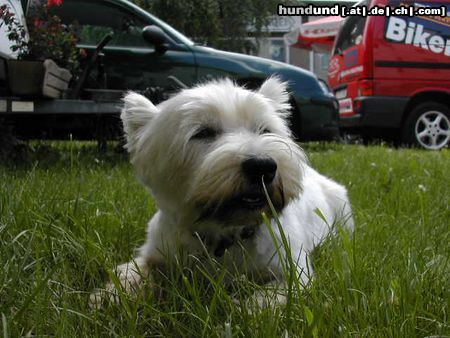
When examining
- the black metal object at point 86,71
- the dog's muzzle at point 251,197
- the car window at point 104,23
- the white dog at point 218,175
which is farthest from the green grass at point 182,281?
the car window at point 104,23

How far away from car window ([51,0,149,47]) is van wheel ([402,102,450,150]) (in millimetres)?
5384

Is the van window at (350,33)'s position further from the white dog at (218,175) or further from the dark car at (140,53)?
the white dog at (218,175)

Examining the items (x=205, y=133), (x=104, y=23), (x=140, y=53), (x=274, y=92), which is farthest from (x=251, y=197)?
(x=104, y=23)

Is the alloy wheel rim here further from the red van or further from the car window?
the car window

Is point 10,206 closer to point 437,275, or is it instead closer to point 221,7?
point 437,275

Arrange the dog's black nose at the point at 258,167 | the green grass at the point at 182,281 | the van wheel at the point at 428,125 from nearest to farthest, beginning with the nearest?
the green grass at the point at 182,281 → the dog's black nose at the point at 258,167 → the van wheel at the point at 428,125

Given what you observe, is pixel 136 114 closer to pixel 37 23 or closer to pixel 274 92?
pixel 274 92

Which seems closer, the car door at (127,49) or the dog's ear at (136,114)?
the dog's ear at (136,114)

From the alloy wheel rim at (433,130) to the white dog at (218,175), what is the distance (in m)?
8.12

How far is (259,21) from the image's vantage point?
18891 millimetres

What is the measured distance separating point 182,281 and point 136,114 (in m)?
0.99

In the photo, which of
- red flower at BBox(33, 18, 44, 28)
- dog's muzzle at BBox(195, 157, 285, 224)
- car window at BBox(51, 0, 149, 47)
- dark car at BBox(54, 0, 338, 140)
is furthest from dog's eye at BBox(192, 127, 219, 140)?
car window at BBox(51, 0, 149, 47)

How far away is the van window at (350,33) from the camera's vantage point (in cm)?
1046

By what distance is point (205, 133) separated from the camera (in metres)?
2.40
